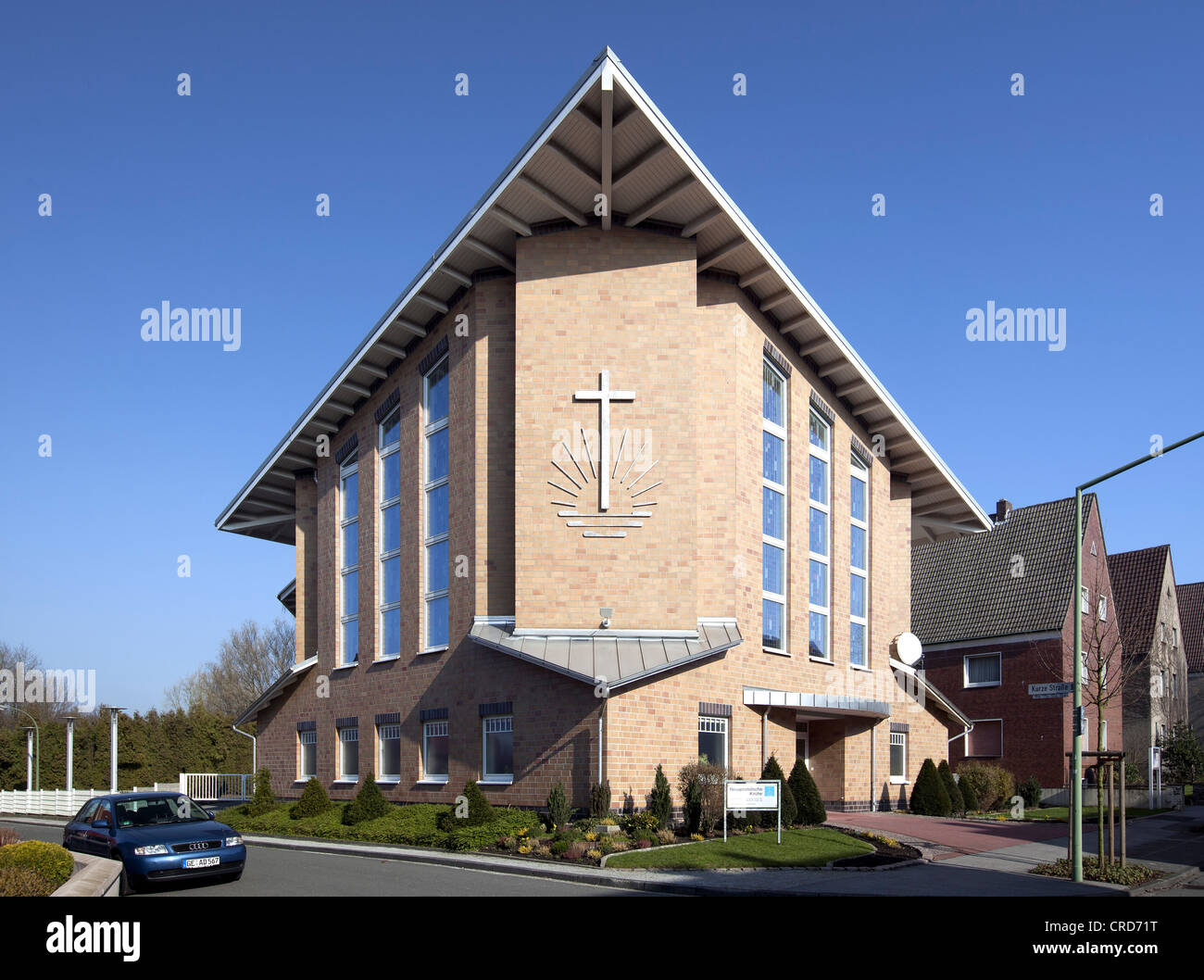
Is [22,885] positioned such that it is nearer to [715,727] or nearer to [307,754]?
[715,727]

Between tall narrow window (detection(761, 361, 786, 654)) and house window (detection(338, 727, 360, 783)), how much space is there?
12.7 meters

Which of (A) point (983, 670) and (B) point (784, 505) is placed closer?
(B) point (784, 505)

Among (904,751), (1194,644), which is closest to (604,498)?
(904,751)

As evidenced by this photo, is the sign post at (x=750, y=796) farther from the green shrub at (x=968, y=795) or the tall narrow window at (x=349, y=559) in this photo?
the tall narrow window at (x=349, y=559)

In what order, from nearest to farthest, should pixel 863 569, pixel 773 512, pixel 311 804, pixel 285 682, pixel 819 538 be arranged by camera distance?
1. pixel 773 512
2. pixel 311 804
3. pixel 819 538
4. pixel 863 569
5. pixel 285 682

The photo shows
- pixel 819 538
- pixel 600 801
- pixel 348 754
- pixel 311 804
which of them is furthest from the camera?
pixel 348 754

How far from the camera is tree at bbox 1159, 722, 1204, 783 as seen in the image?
4809 cm

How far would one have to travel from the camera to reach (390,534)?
107ft

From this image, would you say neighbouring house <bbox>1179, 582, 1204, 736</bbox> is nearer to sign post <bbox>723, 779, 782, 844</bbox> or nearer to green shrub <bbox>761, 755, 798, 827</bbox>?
green shrub <bbox>761, 755, 798, 827</bbox>

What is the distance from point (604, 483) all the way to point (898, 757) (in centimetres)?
1614

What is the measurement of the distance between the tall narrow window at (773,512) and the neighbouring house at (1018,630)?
14.2m

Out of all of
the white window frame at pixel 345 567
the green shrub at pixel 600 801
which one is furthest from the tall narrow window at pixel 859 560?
the white window frame at pixel 345 567

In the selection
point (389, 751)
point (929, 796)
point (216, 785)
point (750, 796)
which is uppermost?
point (750, 796)

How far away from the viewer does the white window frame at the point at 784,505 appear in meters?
28.5
